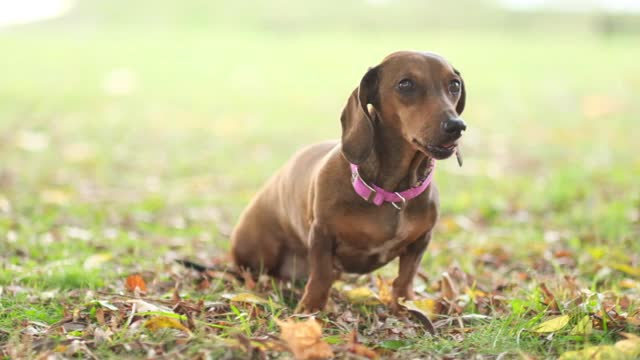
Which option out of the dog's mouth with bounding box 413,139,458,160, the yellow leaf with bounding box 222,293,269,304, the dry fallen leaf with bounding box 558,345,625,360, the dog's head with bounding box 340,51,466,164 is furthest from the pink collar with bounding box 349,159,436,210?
the dry fallen leaf with bounding box 558,345,625,360

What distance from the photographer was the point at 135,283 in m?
3.67

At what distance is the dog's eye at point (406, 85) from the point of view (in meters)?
3.14

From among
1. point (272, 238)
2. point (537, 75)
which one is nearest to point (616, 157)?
point (272, 238)

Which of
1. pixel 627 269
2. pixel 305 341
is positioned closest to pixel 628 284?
pixel 627 269

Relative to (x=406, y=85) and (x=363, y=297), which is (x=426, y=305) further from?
(x=406, y=85)

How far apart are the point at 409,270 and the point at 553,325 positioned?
775 mm

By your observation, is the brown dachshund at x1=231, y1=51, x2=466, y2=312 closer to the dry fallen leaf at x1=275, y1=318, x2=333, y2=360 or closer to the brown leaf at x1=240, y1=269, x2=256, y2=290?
the brown leaf at x1=240, y1=269, x2=256, y2=290

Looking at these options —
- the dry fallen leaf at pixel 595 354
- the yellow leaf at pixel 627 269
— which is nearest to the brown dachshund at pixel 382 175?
the dry fallen leaf at pixel 595 354

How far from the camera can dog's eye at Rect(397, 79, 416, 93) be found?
3.14 metres

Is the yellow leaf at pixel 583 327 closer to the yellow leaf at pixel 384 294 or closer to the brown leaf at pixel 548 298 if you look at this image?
the brown leaf at pixel 548 298

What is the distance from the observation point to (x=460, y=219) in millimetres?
5734

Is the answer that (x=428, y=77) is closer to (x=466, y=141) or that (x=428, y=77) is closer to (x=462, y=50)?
(x=466, y=141)

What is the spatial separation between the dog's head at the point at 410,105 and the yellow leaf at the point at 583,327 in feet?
2.34

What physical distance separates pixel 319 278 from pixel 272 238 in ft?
2.16
